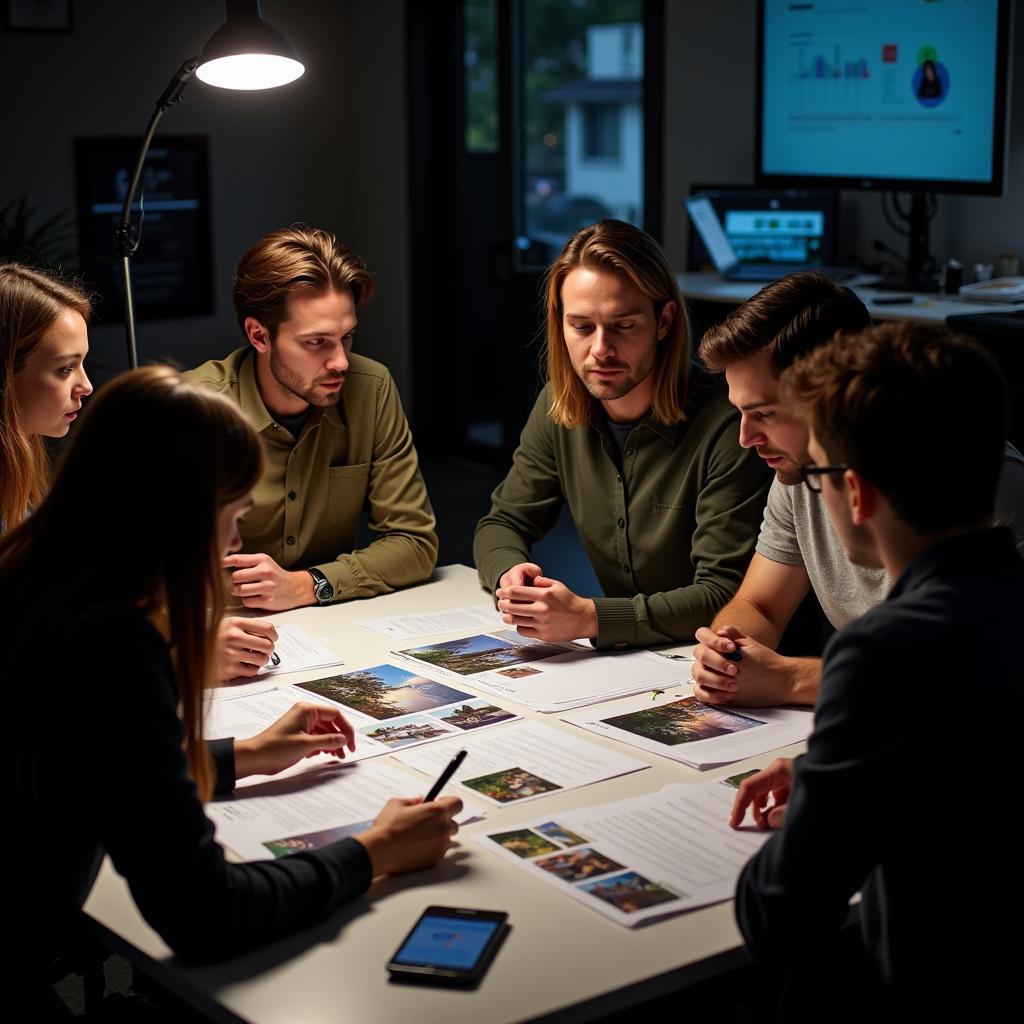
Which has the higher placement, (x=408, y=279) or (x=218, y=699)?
(x=408, y=279)

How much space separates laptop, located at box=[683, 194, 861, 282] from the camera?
443cm

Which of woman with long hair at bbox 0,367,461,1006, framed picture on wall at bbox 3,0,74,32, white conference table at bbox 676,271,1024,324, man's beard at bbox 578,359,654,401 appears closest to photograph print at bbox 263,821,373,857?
woman with long hair at bbox 0,367,461,1006

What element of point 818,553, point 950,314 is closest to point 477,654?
point 818,553

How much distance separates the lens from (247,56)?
2438 mm

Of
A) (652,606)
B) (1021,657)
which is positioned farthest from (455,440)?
(1021,657)

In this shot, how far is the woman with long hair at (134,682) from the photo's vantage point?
1213 mm

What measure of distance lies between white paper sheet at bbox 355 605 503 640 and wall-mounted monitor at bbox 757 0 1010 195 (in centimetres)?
223

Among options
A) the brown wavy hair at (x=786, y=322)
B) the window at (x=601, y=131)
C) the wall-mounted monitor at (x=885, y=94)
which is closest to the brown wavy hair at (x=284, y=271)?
the brown wavy hair at (x=786, y=322)

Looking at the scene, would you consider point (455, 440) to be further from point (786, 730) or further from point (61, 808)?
point (61, 808)

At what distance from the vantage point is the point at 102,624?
1.22 meters

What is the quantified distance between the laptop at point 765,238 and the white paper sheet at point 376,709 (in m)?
2.75

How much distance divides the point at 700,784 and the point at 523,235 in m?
4.91

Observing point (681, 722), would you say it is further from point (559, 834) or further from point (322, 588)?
point (322, 588)

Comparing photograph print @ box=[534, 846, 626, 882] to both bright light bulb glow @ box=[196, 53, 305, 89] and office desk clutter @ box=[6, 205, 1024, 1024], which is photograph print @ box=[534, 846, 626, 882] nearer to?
office desk clutter @ box=[6, 205, 1024, 1024]
